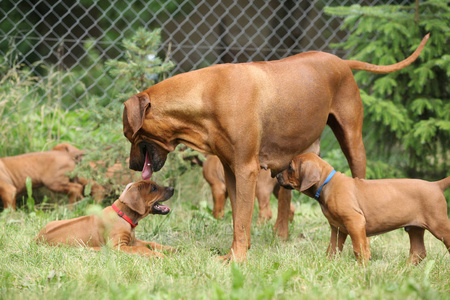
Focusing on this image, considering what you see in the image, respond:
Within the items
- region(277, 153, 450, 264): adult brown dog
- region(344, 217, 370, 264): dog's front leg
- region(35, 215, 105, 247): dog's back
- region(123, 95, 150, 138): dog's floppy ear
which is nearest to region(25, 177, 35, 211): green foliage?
region(35, 215, 105, 247): dog's back

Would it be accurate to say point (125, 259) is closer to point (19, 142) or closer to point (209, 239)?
point (209, 239)

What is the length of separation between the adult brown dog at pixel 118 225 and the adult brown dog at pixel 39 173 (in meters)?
1.69

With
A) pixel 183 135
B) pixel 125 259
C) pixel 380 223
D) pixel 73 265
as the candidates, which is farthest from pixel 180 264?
pixel 380 223

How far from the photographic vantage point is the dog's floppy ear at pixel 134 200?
426cm

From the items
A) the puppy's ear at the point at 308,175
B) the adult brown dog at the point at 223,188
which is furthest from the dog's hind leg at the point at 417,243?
the adult brown dog at the point at 223,188

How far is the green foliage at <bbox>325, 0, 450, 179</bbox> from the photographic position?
6.15 meters

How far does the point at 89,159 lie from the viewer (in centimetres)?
566

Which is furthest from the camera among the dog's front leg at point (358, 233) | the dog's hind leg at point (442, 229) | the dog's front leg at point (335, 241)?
the dog's front leg at point (335, 241)

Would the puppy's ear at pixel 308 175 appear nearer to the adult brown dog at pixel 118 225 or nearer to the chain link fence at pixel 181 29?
the adult brown dog at pixel 118 225

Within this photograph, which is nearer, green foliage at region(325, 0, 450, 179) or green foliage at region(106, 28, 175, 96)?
green foliage at region(106, 28, 175, 96)

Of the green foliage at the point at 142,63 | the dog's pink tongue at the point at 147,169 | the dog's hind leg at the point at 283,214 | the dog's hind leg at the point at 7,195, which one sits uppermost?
the green foliage at the point at 142,63

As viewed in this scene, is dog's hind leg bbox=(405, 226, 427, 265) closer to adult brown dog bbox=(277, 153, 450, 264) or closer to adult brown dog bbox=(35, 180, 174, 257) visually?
adult brown dog bbox=(277, 153, 450, 264)

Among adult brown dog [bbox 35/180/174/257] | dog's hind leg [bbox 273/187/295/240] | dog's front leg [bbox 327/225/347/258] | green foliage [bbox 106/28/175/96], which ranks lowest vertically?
dog's hind leg [bbox 273/187/295/240]

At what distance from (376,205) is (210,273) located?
135cm
